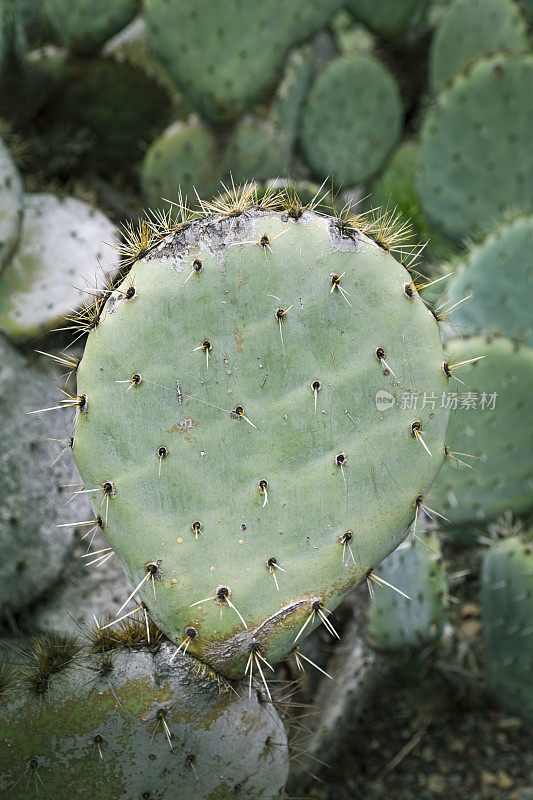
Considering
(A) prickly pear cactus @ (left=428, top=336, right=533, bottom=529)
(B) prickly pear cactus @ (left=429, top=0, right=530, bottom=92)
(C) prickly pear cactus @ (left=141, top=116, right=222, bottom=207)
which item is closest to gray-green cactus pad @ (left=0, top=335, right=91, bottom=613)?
(A) prickly pear cactus @ (left=428, top=336, right=533, bottom=529)

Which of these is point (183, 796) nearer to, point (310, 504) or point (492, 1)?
point (310, 504)

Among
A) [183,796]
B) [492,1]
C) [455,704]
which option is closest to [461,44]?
[492,1]

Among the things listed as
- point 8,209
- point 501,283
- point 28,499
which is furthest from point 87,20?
point 28,499

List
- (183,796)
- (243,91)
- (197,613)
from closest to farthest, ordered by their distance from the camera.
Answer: (197,613) → (183,796) → (243,91)

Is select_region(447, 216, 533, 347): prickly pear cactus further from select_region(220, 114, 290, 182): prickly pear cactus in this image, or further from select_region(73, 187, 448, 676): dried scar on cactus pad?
select_region(73, 187, 448, 676): dried scar on cactus pad

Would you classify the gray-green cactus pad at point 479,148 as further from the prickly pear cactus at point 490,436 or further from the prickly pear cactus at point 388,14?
the prickly pear cactus at point 388,14
